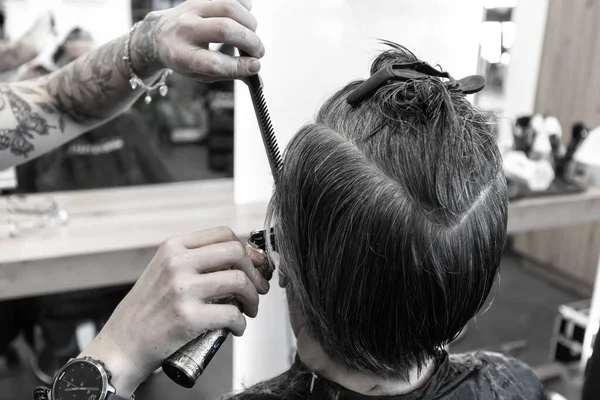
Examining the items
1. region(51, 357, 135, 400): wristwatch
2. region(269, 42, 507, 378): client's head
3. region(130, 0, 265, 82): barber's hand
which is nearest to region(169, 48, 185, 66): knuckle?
region(130, 0, 265, 82): barber's hand

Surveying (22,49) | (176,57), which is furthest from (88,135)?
(176,57)

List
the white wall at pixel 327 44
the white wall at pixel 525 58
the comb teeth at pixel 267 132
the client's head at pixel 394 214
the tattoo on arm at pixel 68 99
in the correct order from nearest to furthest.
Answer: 1. the client's head at pixel 394 214
2. the comb teeth at pixel 267 132
3. the tattoo on arm at pixel 68 99
4. the white wall at pixel 327 44
5. the white wall at pixel 525 58

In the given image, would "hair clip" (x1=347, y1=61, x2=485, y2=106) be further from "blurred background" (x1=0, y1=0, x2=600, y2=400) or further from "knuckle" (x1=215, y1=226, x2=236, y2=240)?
"knuckle" (x1=215, y1=226, x2=236, y2=240)

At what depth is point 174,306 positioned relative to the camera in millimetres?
735

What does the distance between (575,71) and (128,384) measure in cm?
392

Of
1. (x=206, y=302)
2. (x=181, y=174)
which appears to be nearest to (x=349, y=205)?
(x=206, y=302)

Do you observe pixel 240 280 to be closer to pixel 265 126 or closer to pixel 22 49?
pixel 265 126

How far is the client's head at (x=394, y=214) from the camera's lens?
726 mm

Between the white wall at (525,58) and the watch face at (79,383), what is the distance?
12.8ft

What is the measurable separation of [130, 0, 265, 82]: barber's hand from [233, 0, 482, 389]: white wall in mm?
487

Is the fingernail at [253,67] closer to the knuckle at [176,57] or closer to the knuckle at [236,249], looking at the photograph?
the knuckle at [176,57]

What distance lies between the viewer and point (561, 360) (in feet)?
9.80

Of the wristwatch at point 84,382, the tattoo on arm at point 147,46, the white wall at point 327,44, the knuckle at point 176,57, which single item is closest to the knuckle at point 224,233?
the wristwatch at point 84,382

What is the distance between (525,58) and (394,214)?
3955 millimetres
